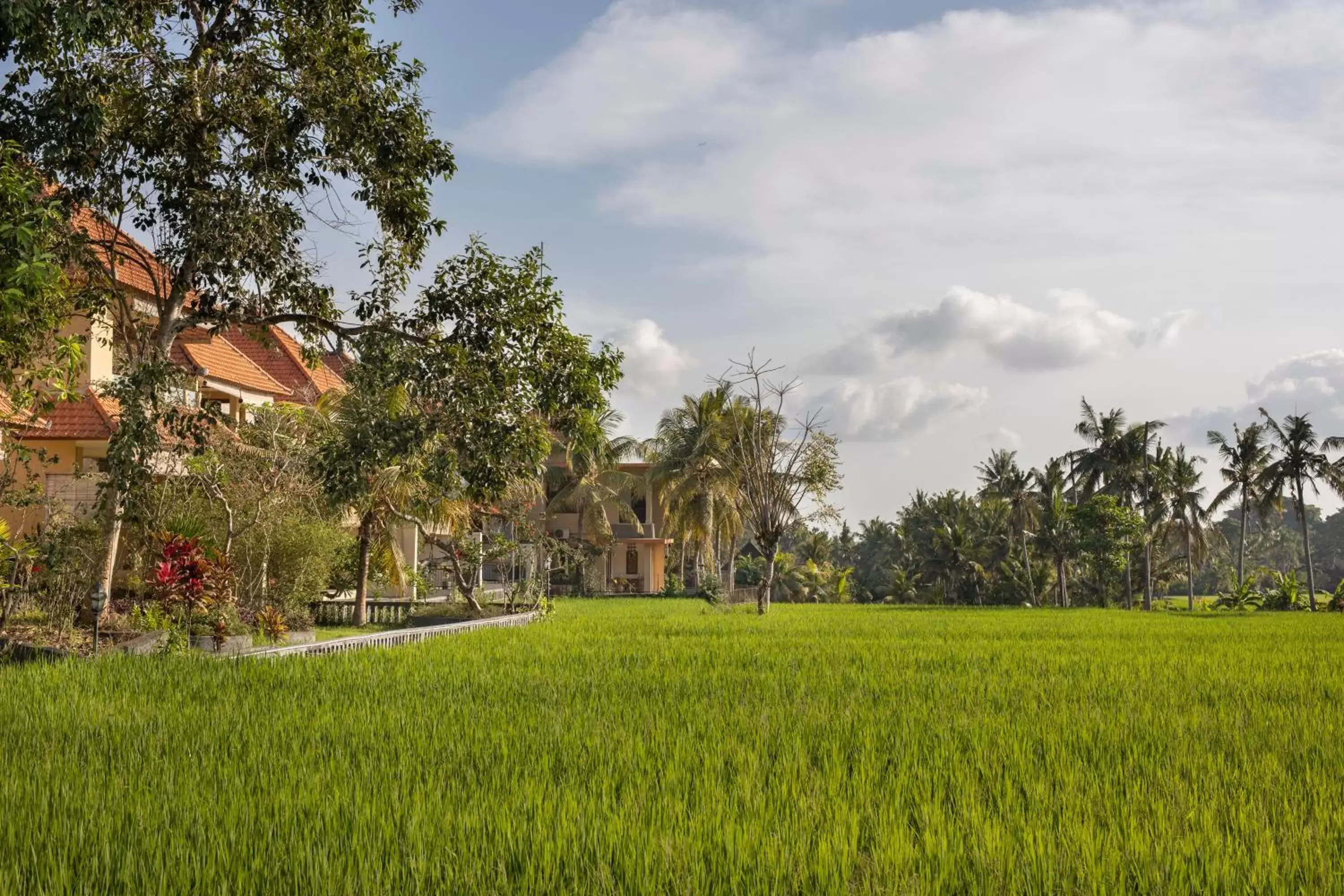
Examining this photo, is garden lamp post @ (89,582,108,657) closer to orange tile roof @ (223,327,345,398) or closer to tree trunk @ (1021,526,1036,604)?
orange tile roof @ (223,327,345,398)

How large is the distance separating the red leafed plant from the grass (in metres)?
3.21

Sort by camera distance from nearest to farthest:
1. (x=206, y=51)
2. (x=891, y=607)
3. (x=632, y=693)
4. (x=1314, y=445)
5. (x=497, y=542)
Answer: (x=632, y=693)
(x=206, y=51)
(x=497, y=542)
(x=891, y=607)
(x=1314, y=445)

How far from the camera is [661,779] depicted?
5.88 metres

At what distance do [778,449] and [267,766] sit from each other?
21.4m

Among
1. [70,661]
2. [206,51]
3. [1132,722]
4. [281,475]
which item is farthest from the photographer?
[281,475]

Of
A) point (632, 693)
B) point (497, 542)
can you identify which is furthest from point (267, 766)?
point (497, 542)

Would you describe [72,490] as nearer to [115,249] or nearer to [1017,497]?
[115,249]

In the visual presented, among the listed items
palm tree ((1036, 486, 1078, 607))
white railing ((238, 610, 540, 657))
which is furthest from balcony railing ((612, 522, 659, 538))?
white railing ((238, 610, 540, 657))

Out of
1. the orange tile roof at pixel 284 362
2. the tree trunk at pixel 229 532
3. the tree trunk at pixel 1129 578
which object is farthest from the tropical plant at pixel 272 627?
the tree trunk at pixel 1129 578

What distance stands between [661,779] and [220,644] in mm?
9801

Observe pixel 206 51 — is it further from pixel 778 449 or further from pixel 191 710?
pixel 778 449

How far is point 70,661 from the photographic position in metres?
11.1

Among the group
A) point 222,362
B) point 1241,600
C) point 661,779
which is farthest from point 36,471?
point 1241,600

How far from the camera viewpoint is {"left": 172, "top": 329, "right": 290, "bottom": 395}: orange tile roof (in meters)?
22.9
